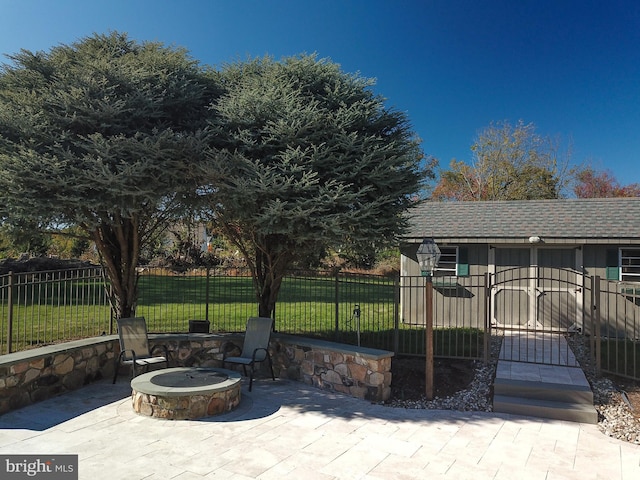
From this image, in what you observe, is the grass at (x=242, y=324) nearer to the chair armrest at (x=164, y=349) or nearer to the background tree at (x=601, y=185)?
the chair armrest at (x=164, y=349)

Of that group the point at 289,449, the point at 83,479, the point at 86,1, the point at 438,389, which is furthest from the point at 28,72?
the point at 438,389

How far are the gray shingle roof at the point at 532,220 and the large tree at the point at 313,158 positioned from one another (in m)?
3.55

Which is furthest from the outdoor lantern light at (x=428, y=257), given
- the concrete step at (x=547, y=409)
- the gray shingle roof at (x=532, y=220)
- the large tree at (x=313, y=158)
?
the gray shingle roof at (x=532, y=220)

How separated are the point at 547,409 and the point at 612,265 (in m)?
6.27

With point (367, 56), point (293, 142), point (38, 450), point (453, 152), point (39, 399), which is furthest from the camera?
point (453, 152)

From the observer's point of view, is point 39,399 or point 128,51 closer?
point 39,399

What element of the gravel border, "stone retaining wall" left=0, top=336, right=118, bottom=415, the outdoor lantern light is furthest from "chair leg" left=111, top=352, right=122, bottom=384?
the outdoor lantern light

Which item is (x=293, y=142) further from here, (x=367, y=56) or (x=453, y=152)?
(x=453, y=152)

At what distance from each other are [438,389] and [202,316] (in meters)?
6.46

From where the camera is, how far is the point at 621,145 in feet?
73.8

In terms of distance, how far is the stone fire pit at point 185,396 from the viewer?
5039mm

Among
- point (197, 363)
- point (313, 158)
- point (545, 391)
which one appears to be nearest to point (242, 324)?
point (197, 363)

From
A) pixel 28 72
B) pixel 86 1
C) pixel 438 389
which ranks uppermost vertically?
pixel 86 1

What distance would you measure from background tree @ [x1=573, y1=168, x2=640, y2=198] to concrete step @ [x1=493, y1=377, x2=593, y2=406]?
24813mm
